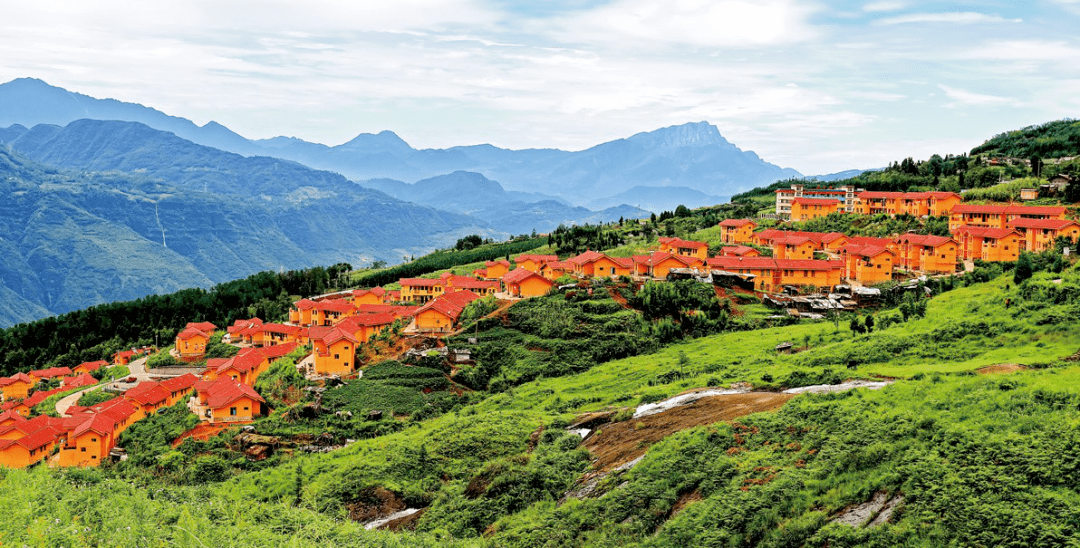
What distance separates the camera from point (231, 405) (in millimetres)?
50781

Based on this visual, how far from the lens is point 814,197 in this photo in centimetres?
9988

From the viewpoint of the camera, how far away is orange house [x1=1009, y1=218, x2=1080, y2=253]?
61.1 m

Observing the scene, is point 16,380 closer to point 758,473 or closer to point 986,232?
point 758,473

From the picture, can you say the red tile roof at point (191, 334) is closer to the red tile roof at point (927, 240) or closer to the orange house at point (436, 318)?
the orange house at point (436, 318)

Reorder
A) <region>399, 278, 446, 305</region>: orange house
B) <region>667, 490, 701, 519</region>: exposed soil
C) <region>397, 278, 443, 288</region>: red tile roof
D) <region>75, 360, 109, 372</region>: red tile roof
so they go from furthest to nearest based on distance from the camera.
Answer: <region>399, 278, 446, 305</region>: orange house → <region>397, 278, 443, 288</region>: red tile roof → <region>75, 360, 109, 372</region>: red tile roof → <region>667, 490, 701, 519</region>: exposed soil

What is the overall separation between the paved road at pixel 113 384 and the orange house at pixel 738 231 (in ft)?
208

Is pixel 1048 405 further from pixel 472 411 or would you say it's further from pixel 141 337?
pixel 141 337

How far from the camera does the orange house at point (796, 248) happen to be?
238ft

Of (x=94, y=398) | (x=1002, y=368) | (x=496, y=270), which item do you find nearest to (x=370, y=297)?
(x=496, y=270)

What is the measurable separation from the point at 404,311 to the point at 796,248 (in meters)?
36.5

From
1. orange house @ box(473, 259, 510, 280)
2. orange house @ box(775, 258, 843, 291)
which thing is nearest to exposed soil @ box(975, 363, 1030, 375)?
orange house @ box(775, 258, 843, 291)

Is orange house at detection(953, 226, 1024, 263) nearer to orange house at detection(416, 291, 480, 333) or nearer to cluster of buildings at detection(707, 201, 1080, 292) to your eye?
cluster of buildings at detection(707, 201, 1080, 292)

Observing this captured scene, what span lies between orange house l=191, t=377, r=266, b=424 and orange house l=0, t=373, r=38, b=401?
121 ft

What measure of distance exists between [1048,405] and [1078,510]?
5378 millimetres
